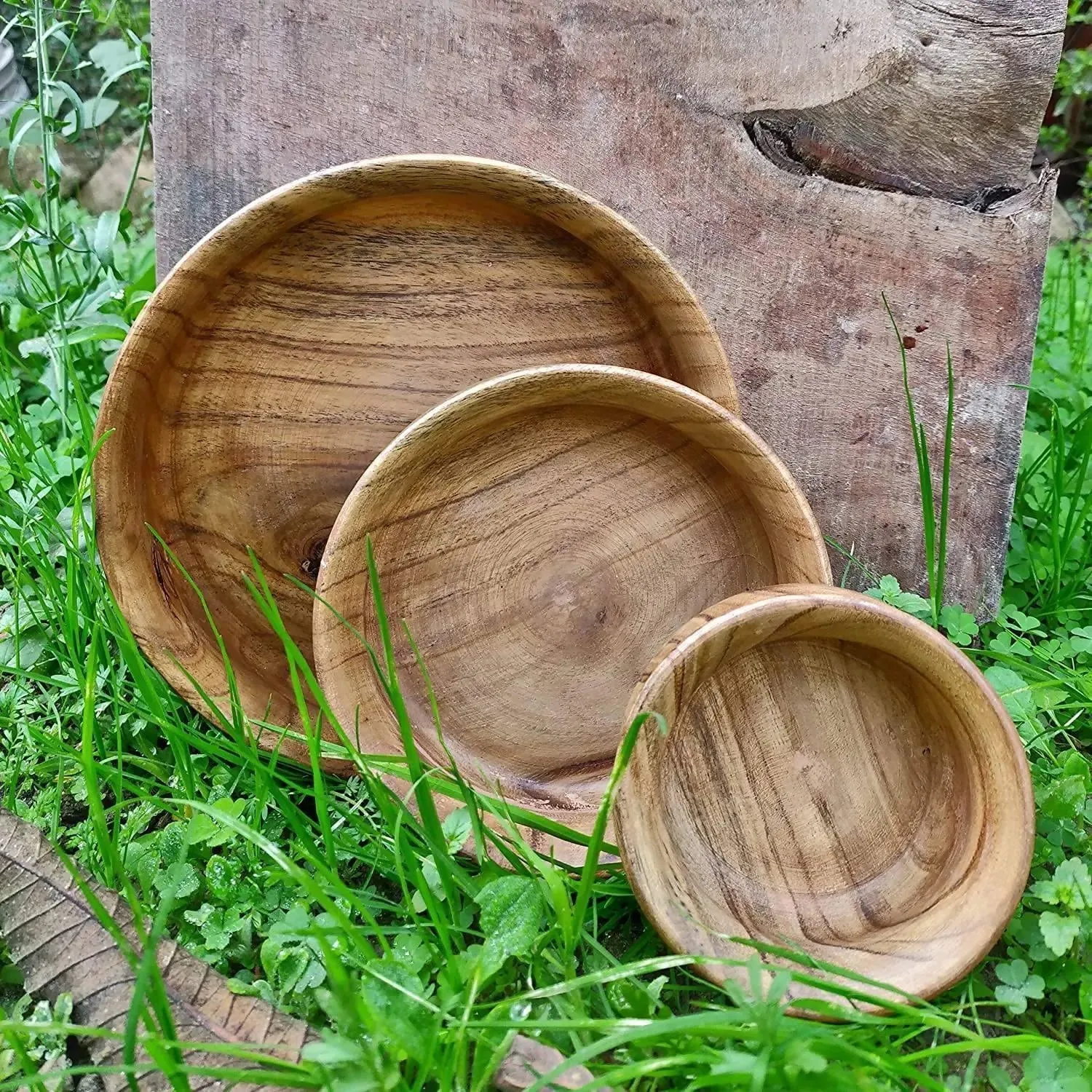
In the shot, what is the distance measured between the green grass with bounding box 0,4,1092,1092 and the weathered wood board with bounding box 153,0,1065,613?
0.22 metres

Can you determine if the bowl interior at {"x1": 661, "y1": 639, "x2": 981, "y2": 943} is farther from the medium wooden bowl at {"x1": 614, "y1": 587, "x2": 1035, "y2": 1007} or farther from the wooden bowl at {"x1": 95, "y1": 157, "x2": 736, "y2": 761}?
the wooden bowl at {"x1": 95, "y1": 157, "x2": 736, "y2": 761}

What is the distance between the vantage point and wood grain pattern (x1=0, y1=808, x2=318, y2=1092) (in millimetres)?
847

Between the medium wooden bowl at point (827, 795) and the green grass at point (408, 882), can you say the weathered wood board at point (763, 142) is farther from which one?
the medium wooden bowl at point (827, 795)

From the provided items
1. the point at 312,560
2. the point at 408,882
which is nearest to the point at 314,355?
the point at 312,560

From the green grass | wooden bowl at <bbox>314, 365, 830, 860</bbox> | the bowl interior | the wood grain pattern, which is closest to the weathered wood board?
the green grass

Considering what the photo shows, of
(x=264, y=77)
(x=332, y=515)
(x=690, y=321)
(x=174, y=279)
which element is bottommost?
(x=332, y=515)

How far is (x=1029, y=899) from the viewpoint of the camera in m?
1.02

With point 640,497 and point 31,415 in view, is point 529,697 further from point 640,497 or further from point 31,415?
point 31,415

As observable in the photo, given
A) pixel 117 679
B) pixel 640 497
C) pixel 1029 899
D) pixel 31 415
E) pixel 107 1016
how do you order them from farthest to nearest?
1. pixel 31 415
2. pixel 117 679
3. pixel 640 497
4. pixel 1029 899
5. pixel 107 1016

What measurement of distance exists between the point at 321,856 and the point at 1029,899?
80cm

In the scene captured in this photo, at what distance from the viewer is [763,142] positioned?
133 centimetres

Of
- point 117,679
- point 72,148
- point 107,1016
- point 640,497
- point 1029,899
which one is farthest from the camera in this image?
point 72,148

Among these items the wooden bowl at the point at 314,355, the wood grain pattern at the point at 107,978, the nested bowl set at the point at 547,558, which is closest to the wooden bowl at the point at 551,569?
the nested bowl set at the point at 547,558

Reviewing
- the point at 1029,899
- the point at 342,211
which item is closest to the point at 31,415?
the point at 342,211
